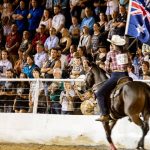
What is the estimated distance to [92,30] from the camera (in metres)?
14.9

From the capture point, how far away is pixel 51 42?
50.3 feet

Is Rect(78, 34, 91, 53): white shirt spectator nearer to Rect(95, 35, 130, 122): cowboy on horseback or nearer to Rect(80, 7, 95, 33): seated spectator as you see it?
Rect(80, 7, 95, 33): seated spectator

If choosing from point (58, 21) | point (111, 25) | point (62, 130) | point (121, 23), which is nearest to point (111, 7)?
point (111, 25)

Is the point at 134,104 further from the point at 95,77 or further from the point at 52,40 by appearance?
the point at 52,40

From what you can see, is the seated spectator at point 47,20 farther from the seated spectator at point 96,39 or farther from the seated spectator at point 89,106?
the seated spectator at point 89,106

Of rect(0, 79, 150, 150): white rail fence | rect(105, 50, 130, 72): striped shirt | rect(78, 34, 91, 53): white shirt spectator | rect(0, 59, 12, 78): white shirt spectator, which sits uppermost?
rect(105, 50, 130, 72): striped shirt

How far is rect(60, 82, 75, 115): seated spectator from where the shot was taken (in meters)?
11.9

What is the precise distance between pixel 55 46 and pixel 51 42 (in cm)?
30

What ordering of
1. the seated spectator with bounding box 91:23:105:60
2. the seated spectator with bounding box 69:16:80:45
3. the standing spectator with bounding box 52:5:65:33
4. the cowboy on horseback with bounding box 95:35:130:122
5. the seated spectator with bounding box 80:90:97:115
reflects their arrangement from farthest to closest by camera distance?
the standing spectator with bounding box 52:5:65:33 < the seated spectator with bounding box 69:16:80:45 < the seated spectator with bounding box 91:23:105:60 < the seated spectator with bounding box 80:90:97:115 < the cowboy on horseback with bounding box 95:35:130:122

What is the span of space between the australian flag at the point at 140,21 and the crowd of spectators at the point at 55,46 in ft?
2.54

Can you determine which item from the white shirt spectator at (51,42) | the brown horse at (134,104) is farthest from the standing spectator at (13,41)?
the brown horse at (134,104)

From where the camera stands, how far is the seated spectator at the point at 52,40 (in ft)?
50.0

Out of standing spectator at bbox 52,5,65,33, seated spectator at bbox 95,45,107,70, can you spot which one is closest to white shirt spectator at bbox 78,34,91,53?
seated spectator at bbox 95,45,107,70

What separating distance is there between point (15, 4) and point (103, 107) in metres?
9.24
